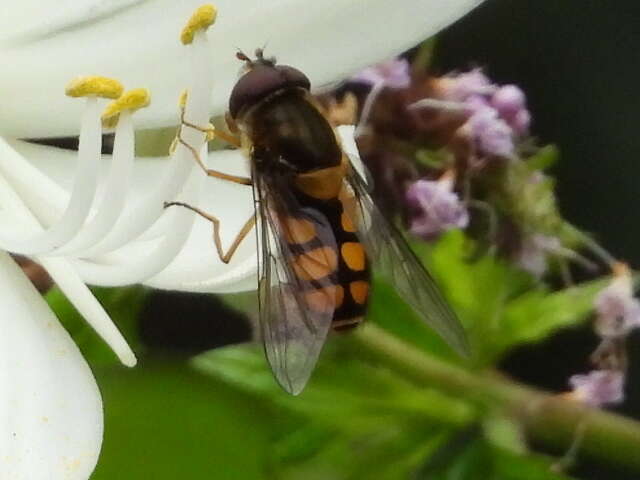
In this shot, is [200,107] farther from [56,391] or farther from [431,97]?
[431,97]

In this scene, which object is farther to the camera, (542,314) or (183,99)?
(542,314)

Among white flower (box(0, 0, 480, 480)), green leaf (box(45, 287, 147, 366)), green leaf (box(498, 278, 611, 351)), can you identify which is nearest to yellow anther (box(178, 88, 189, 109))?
white flower (box(0, 0, 480, 480))

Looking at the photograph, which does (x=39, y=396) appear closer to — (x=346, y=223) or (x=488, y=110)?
(x=346, y=223)

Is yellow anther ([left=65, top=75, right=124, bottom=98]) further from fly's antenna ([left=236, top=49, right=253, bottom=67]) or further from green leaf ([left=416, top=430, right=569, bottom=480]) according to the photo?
green leaf ([left=416, top=430, right=569, bottom=480])

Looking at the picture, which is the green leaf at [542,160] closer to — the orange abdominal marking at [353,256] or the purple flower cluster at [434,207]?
the purple flower cluster at [434,207]

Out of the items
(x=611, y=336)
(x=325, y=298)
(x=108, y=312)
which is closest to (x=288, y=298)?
(x=325, y=298)

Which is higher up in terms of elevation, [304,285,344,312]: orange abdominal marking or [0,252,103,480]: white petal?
[304,285,344,312]: orange abdominal marking

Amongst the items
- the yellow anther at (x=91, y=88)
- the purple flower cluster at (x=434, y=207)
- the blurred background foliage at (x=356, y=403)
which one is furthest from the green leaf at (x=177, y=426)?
the yellow anther at (x=91, y=88)
